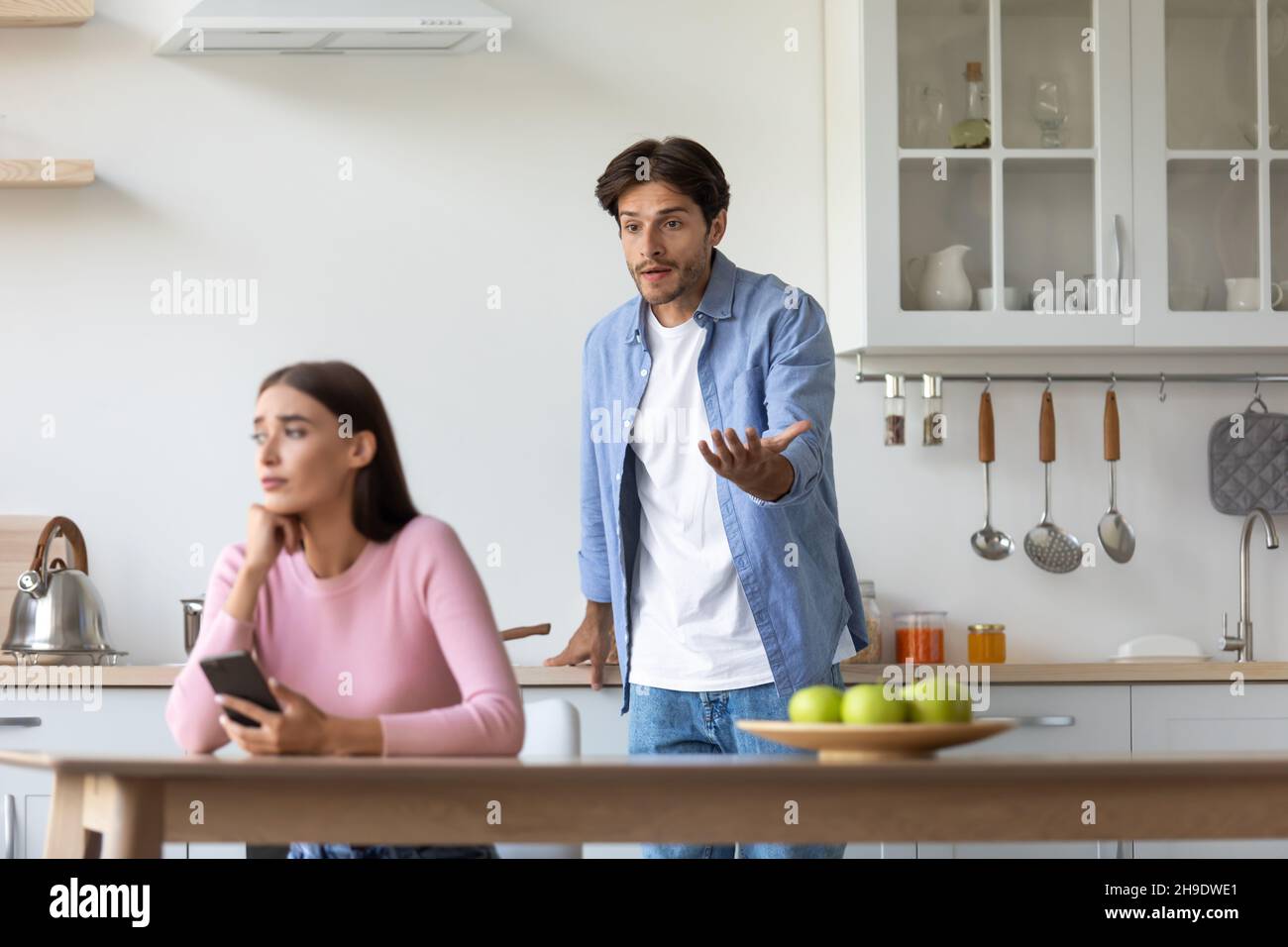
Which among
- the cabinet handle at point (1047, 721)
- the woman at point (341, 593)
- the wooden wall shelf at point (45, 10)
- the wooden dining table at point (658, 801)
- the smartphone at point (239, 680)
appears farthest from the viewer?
the wooden wall shelf at point (45, 10)

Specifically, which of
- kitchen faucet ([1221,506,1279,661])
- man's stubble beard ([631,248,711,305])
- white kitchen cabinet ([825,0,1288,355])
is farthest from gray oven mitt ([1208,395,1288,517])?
man's stubble beard ([631,248,711,305])

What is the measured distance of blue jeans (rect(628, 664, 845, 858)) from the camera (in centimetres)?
235

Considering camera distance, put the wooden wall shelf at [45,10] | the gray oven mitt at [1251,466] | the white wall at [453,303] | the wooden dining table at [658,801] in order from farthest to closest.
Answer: the gray oven mitt at [1251,466]
the white wall at [453,303]
the wooden wall shelf at [45,10]
the wooden dining table at [658,801]

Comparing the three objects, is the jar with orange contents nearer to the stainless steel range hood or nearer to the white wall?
the white wall

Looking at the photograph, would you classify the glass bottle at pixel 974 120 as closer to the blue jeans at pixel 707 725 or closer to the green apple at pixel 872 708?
the blue jeans at pixel 707 725

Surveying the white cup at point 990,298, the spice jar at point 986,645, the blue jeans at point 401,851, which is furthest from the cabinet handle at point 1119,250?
the blue jeans at point 401,851

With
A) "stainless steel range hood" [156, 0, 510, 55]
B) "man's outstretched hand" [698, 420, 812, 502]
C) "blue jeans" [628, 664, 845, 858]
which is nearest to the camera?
"man's outstretched hand" [698, 420, 812, 502]

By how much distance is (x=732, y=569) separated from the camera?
2.40 metres

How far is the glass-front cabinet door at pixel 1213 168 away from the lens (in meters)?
3.35

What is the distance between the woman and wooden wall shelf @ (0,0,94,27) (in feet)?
6.85

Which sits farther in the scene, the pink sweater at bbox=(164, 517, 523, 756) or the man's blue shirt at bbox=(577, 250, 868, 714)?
the man's blue shirt at bbox=(577, 250, 868, 714)

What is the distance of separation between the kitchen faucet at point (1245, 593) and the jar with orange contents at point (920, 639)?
641 mm
